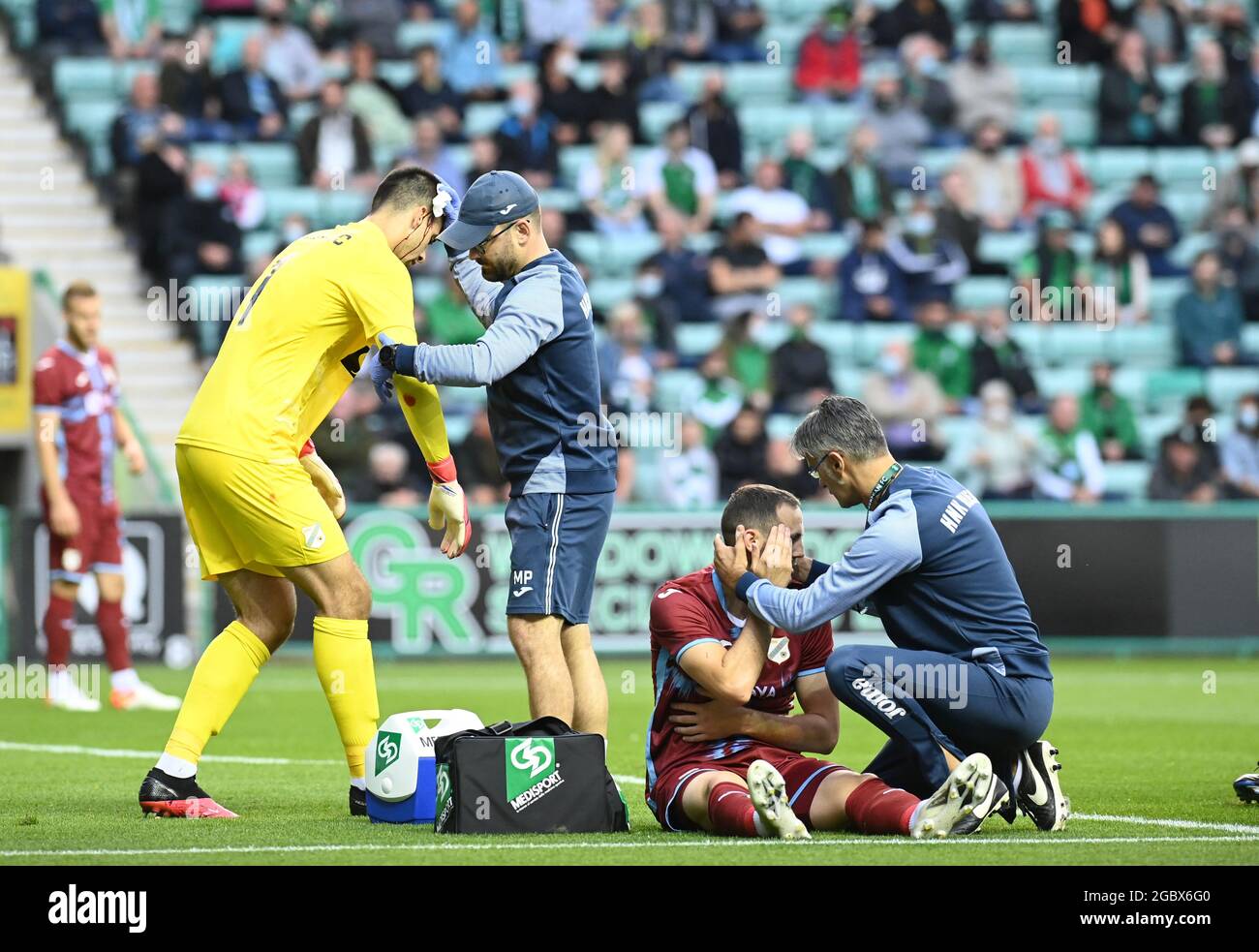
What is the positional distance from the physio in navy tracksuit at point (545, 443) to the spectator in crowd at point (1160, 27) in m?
16.5

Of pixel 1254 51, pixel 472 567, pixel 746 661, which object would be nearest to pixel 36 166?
pixel 472 567

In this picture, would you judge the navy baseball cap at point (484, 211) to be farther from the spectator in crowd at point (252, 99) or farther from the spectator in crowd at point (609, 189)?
the spectator in crowd at point (252, 99)

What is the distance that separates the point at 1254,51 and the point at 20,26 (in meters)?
13.2

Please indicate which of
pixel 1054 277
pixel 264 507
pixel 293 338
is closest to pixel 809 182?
pixel 1054 277

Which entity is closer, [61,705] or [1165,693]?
[61,705]

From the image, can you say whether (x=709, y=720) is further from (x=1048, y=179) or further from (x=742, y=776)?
(x=1048, y=179)

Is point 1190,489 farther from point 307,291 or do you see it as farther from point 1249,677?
point 307,291

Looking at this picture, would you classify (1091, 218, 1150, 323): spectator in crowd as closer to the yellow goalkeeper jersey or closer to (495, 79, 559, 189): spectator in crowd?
(495, 79, 559, 189): spectator in crowd

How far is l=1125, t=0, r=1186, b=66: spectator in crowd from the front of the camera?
22.0m

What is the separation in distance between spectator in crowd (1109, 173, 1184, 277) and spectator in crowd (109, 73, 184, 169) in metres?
9.30

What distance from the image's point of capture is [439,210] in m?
7.29

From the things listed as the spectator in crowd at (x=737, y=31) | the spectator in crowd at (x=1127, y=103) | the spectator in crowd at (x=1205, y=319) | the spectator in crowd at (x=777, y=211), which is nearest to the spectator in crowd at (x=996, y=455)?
the spectator in crowd at (x=1205, y=319)

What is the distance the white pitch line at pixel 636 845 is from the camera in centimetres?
584
